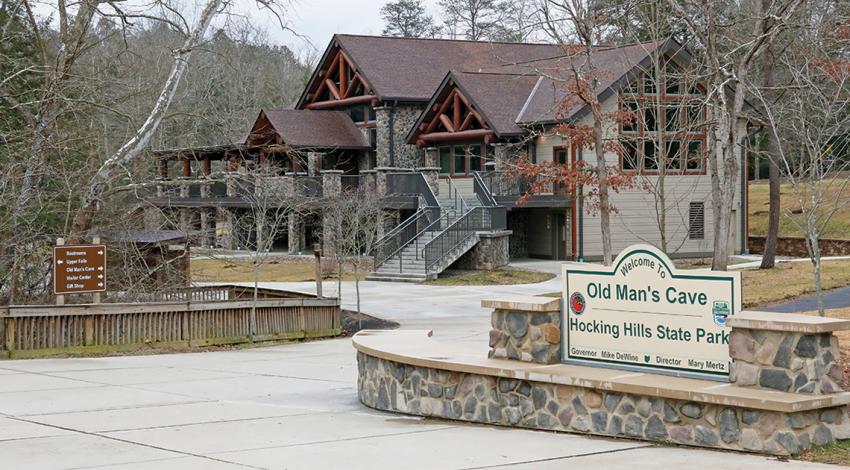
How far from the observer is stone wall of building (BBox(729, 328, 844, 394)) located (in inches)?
345

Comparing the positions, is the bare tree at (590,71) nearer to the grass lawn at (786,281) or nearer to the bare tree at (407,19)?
the grass lawn at (786,281)

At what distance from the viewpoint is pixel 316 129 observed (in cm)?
5031

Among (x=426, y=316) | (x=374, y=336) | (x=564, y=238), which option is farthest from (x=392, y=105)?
(x=374, y=336)

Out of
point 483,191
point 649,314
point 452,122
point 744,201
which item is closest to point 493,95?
point 452,122

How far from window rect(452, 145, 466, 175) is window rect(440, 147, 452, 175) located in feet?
1.17

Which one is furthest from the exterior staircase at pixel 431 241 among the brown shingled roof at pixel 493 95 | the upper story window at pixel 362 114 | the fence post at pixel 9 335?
the fence post at pixel 9 335

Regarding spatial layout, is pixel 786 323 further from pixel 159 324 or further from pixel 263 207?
pixel 263 207

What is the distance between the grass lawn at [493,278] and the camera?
37219mm

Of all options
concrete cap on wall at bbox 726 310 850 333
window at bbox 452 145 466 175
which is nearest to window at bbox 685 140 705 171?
window at bbox 452 145 466 175

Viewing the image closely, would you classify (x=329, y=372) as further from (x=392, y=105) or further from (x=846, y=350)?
(x=392, y=105)

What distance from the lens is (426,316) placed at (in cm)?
2809

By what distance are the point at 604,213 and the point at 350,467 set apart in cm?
1902

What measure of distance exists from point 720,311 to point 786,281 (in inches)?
892

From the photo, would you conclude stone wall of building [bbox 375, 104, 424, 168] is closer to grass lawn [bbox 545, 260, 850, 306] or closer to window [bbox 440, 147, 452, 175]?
window [bbox 440, 147, 452, 175]
